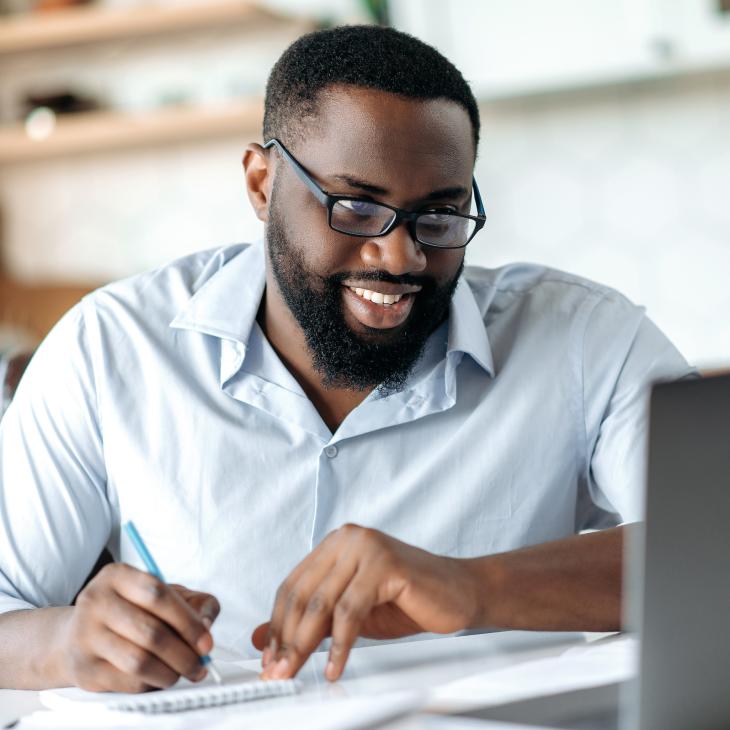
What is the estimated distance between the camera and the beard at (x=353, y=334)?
137cm

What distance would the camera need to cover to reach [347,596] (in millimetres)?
948

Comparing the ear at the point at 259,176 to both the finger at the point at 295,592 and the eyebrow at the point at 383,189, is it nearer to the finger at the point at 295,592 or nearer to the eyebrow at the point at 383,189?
the eyebrow at the point at 383,189

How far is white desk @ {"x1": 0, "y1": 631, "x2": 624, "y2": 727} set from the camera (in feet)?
3.00

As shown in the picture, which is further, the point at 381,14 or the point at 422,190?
the point at 381,14

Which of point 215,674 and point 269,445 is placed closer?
point 215,674

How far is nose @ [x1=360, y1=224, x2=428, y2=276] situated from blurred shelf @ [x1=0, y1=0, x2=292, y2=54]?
5.82 ft

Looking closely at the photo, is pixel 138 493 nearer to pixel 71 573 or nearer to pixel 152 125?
pixel 71 573

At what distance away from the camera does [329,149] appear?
4.37 feet

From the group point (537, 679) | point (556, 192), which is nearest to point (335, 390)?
point (537, 679)

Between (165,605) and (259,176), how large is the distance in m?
0.75

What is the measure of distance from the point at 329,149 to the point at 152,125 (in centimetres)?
180

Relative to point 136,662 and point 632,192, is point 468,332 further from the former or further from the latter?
point 632,192

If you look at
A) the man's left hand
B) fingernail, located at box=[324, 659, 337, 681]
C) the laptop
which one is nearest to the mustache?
the man's left hand

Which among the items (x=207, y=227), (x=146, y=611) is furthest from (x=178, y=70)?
(x=146, y=611)
